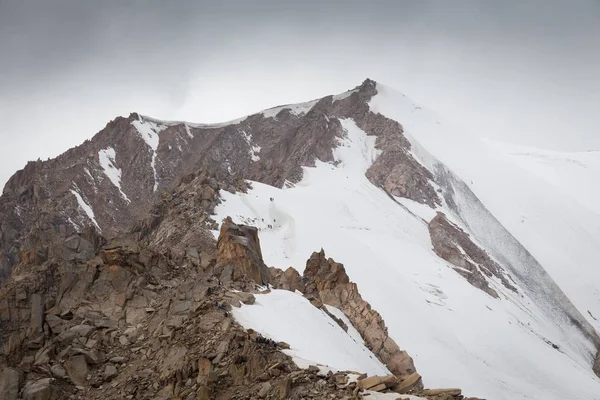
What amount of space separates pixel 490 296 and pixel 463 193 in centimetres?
3578

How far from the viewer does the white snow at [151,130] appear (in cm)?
10772

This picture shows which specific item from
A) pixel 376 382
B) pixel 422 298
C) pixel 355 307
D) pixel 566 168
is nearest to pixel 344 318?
pixel 355 307

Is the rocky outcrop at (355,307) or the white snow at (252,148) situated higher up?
the white snow at (252,148)

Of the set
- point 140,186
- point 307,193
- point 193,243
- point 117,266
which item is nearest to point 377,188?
point 307,193

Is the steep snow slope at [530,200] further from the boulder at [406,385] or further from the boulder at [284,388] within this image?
the boulder at [284,388]

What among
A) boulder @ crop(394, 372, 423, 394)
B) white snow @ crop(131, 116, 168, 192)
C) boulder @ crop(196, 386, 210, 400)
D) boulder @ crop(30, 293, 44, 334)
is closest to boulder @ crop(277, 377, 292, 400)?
boulder @ crop(196, 386, 210, 400)

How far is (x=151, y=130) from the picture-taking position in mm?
114250

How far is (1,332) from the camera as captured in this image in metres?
17.4

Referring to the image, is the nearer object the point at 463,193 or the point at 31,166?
the point at 463,193

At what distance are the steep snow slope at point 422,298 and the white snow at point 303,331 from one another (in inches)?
438

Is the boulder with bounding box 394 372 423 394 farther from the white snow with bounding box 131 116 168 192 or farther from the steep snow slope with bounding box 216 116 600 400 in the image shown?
the white snow with bounding box 131 116 168 192

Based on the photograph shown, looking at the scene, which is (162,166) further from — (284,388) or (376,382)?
(376,382)

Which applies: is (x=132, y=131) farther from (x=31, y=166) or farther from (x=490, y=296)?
(x=490, y=296)

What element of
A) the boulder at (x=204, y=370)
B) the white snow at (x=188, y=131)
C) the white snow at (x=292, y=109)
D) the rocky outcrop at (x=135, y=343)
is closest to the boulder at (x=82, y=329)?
the rocky outcrop at (x=135, y=343)
